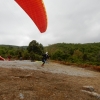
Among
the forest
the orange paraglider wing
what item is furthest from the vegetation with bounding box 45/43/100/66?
the orange paraglider wing

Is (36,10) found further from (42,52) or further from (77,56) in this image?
(77,56)

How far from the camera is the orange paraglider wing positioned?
38.0ft

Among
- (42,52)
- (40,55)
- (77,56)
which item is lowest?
(77,56)

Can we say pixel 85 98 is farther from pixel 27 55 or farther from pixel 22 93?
pixel 27 55

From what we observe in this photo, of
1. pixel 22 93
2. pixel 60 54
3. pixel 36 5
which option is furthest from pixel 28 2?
pixel 60 54

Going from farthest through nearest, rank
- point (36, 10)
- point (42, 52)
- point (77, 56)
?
point (77, 56) → point (42, 52) → point (36, 10)

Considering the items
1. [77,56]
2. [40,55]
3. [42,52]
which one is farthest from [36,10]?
[77,56]

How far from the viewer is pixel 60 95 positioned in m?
9.09

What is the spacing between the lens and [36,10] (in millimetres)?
12383

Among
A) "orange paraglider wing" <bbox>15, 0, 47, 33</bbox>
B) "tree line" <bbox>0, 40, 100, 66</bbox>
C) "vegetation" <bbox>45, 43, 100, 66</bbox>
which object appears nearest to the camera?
"orange paraglider wing" <bbox>15, 0, 47, 33</bbox>

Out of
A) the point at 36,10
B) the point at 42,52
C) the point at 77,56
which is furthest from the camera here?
the point at 77,56

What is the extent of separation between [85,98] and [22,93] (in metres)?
2.61

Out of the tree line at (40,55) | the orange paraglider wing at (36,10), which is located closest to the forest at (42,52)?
the tree line at (40,55)

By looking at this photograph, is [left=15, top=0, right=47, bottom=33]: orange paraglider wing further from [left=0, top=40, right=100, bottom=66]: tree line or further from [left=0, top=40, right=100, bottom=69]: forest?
[left=0, top=40, right=100, bottom=66]: tree line
